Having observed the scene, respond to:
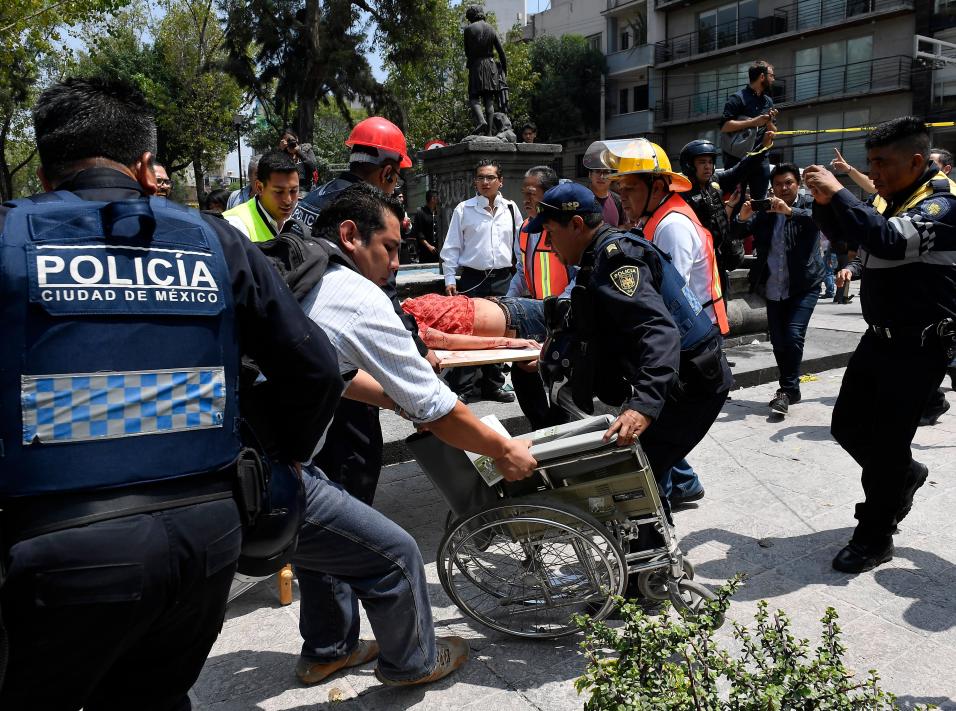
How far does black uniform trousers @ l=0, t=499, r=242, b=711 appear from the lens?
1.45 m

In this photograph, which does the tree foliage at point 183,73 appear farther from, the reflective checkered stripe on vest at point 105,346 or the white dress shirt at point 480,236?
the reflective checkered stripe on vest at point 105,346

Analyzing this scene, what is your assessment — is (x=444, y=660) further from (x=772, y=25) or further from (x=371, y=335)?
(x=772, y=25)

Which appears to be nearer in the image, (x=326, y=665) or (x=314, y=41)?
(x=326, y=665)

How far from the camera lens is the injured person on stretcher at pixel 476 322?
4223mm

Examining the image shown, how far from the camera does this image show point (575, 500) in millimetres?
2896

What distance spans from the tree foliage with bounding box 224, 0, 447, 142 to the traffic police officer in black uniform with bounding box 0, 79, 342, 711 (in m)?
26.2

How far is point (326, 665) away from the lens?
2844mm

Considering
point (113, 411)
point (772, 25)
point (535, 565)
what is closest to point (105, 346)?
point (113, 411)

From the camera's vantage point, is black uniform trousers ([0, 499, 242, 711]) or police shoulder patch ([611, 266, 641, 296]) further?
police shoulder patch ([611, 266, 641, 296])

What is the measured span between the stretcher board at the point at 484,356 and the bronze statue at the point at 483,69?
7.43 meters

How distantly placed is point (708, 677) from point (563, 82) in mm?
41706

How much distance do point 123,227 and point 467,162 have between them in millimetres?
8487

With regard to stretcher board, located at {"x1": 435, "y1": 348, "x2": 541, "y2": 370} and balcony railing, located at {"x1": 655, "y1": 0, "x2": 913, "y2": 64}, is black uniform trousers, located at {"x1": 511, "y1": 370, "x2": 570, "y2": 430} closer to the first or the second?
stretcher board, located at {"x1": 435, "y1": 348, "x2": 541, "y2": 370}

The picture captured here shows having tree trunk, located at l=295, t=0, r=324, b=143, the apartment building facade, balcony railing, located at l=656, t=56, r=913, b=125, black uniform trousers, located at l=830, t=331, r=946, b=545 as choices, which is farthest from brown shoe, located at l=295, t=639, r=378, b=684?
balcony railing, located at l=656, t=56, r=913, b=125
